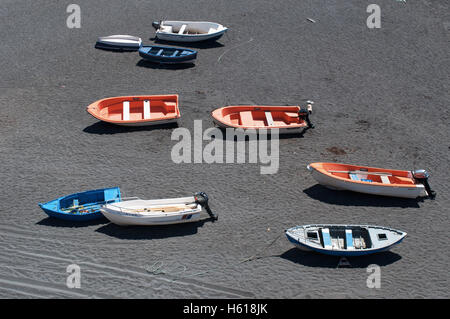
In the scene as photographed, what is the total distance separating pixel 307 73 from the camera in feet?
115

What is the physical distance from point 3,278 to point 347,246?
15538 mm

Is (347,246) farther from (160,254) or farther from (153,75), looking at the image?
(153,75)

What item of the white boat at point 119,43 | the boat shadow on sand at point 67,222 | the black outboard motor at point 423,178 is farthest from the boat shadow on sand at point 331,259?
the white boat at point 119,43

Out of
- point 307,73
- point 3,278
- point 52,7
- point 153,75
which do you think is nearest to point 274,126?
point 307,73

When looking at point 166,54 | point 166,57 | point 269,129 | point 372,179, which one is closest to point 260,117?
point 269,129

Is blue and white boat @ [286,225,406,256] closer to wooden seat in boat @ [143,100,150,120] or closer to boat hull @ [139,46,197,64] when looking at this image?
wooden seat in boat @ [143,100,150,120]

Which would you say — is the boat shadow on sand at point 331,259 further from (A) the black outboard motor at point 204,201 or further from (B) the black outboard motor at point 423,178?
(B) the black outboard motor at point 423,178

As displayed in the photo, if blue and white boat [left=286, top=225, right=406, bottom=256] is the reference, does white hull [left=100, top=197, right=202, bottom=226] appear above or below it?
above

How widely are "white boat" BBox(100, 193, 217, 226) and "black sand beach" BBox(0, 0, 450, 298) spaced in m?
0.63

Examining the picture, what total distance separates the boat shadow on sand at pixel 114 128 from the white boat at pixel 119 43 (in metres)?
9.82

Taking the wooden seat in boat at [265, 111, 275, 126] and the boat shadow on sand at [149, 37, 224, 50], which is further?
the boat shadow on sand at [149, 37, 224, 50]

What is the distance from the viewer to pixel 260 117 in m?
29.9

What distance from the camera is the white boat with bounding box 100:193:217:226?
21.8 meters

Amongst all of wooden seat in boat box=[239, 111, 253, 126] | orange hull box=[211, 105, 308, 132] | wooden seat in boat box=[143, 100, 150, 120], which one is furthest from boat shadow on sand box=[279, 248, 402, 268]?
wooden seat in boat box=[143, 100, 150, 120]
